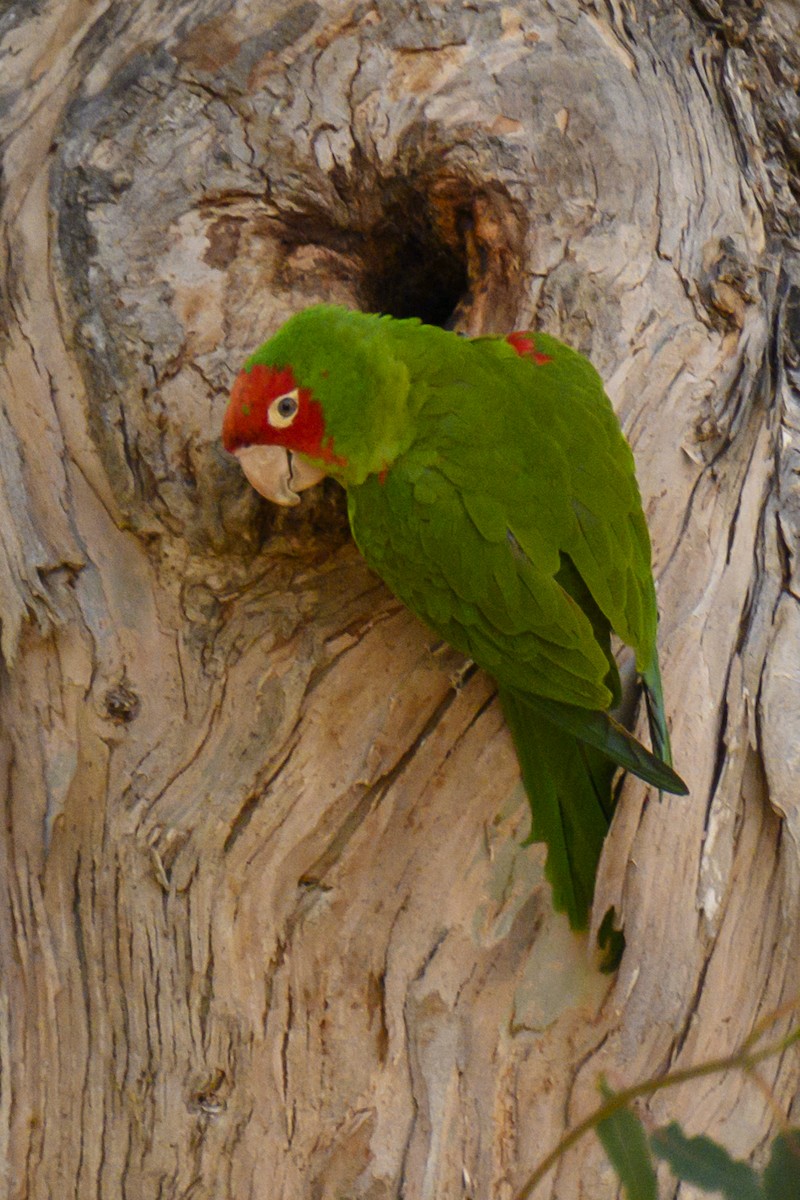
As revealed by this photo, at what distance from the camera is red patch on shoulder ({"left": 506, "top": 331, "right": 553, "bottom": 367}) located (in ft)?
4.98

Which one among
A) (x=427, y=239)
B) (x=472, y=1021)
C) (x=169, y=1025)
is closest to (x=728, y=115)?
(x=427, y=239)

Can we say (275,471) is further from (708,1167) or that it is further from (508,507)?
(708,1167)

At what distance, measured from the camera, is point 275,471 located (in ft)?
4.84

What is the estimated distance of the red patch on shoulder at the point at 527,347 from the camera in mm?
1518

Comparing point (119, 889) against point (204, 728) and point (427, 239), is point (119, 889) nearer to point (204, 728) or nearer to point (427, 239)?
point (204, 728)

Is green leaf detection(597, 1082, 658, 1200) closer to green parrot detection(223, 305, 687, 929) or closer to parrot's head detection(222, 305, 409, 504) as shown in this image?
green parrot detection(223, 305, 687, 929)

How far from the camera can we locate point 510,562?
1.41 m

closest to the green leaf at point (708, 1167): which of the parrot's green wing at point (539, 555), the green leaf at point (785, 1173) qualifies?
the green leaf at point (785, 1173)

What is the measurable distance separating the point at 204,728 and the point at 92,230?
0.78 m

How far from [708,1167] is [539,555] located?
87 cm

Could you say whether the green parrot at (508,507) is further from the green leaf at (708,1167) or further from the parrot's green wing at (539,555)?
the green leaf at (708,1167)

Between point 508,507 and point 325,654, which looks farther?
point 325,654

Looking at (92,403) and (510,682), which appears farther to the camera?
(92,403)

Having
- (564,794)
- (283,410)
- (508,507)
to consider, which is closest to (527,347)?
(508,507)
